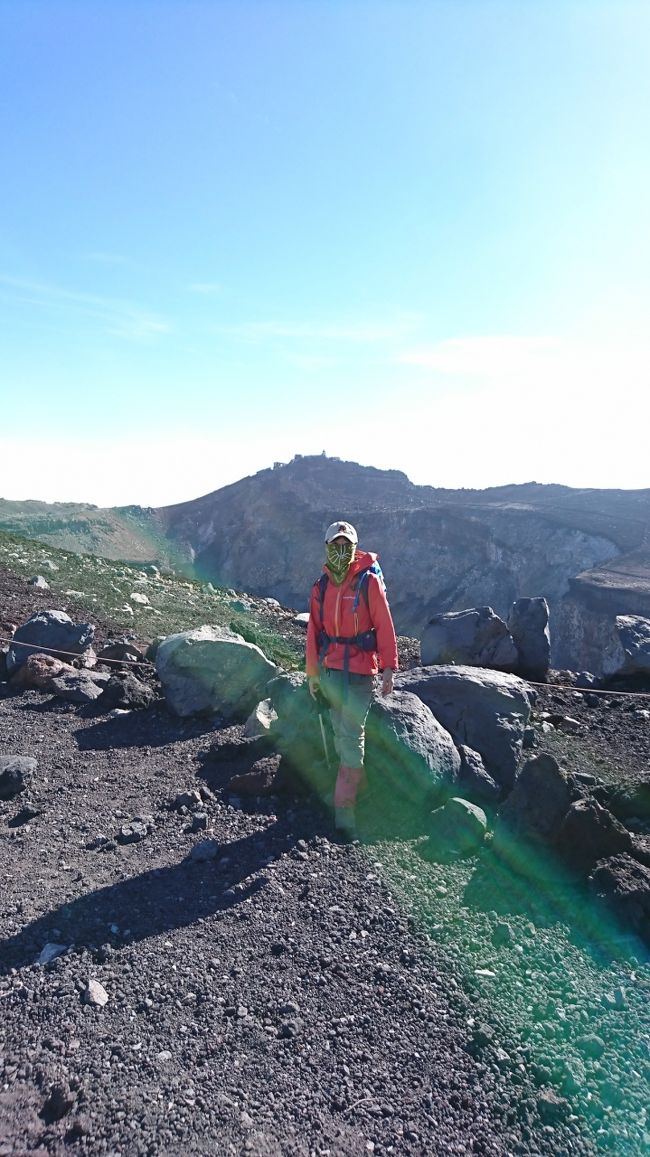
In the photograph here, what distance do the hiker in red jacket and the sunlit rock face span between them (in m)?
29.3

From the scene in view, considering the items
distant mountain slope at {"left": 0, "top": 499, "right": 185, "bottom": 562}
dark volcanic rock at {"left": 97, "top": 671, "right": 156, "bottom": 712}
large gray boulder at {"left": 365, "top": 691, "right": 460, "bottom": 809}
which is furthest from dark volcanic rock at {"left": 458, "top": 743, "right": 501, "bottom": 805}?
distant mountain slope at {"left": 0, "top": 499, "right": 185, "bottom": 562}

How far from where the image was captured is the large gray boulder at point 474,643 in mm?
8953

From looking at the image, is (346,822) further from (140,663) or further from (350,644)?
(140,663)

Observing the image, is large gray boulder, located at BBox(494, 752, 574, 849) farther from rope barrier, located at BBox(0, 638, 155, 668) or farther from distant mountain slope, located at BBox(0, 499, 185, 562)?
distant mountain slope, located at BBox(0, 499, 185, 562)

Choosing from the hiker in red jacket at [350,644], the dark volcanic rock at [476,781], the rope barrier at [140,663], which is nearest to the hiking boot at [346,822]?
the hiker in red jacket at [350,644]

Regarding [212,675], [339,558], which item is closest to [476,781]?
[339,558]

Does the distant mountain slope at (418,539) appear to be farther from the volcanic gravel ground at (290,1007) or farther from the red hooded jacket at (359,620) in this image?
the volcanic gravel ground at (290,1007)

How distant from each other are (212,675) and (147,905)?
3.46m

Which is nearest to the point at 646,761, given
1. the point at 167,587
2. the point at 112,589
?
the point at 112,589

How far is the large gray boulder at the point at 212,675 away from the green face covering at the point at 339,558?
2746 mm

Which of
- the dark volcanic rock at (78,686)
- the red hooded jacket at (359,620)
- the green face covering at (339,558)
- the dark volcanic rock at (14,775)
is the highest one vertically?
the green face covering at (339,558)

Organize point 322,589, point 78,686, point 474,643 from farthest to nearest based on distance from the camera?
point 474,643, point 78,686, point 322,589

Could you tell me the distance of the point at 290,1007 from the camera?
3.10 meters

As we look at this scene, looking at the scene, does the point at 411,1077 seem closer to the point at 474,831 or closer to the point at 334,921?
the point at 334,921
